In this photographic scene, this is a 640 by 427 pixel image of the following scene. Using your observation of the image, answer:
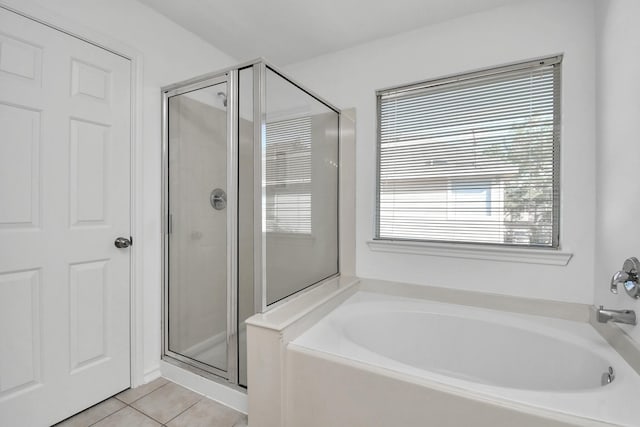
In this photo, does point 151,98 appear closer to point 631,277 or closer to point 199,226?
point 199,226

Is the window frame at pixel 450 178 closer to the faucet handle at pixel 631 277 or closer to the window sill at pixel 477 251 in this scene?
the window sill at pixel 477 251

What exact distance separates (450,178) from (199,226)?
66.1 inches

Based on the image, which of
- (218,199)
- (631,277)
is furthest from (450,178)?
(218,199)

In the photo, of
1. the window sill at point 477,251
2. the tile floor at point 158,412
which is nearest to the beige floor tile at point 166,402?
the tile floor at point 158,412

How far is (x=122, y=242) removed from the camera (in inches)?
68.1

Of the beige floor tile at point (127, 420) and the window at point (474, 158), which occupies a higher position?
the window at point (474, 158)

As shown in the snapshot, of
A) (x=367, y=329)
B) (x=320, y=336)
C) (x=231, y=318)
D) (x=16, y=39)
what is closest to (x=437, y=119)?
(x=367, y=329)

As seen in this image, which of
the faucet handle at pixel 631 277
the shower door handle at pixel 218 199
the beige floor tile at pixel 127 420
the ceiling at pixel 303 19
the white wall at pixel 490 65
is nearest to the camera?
the faucet handle at pixel 631 277

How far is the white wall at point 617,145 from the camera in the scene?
45.9 inches

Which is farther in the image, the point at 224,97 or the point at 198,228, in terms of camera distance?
the point at 198,228

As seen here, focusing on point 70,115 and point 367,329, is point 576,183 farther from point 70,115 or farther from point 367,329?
point 70,115

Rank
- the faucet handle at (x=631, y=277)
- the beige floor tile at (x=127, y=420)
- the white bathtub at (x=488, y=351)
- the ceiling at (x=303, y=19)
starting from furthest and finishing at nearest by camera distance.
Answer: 1. the ceiling at (x=303, y=19)
2. the beige floor tile at (x=127, y=420)
3. the faucet handle at (x=631, y=277)
4. the white bathtub at (x=488, y=351)

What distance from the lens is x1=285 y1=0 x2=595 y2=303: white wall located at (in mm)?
1595

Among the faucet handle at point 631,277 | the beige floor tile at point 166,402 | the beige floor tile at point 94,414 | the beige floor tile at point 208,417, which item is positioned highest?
the faucet handle at point 631,277
